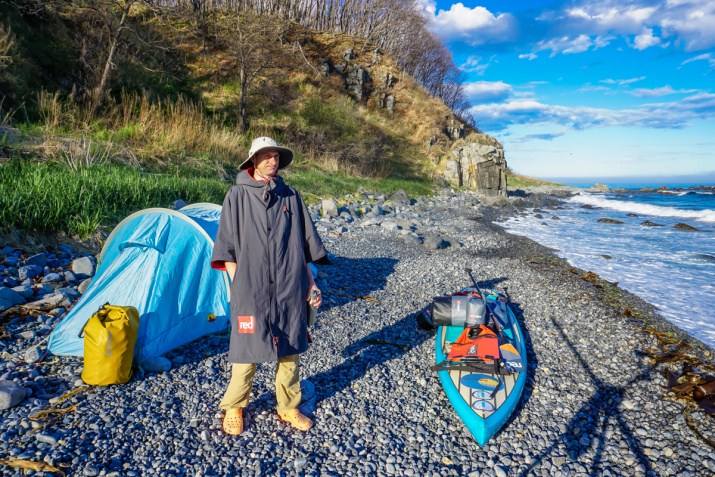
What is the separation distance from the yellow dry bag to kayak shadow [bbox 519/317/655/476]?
3606 mm

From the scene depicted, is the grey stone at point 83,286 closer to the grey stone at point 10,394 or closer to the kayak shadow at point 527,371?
the grey stone at point 10,394

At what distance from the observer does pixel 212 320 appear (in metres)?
4.41

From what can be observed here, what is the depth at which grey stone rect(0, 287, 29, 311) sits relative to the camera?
4.13 metres

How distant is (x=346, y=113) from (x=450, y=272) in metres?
17.9

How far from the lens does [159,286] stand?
3.99 metres

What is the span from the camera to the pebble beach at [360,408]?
2781mm

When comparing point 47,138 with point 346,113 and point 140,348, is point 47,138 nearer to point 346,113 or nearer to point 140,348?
point 140,348

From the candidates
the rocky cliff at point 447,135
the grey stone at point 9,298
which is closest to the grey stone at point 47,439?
the grey stone at point 9,298

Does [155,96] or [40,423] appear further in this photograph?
[155,96]

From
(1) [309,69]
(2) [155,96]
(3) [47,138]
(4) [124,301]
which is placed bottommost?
(4) [124,301]

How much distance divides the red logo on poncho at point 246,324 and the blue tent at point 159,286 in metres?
1.74

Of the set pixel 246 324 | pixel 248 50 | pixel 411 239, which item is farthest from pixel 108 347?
pixel 248 50

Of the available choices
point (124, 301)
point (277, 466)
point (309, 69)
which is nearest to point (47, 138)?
point (124, 301)

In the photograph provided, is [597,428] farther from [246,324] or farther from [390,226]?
[390,226]
